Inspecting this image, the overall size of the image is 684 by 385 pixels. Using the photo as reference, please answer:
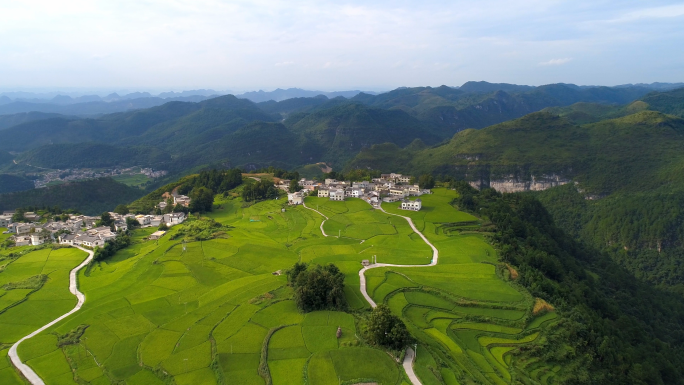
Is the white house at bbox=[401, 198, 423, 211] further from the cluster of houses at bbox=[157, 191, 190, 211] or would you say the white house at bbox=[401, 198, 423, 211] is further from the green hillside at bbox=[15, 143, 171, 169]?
the green hillside at bbox=[15, 143, 171, 169]

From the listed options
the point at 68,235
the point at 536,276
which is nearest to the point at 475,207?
the point at 536,276

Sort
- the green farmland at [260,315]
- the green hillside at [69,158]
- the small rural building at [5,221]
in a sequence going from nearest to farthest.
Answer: the green farmland at [260,315]
the small rural building at [5,221]
the green hillside at [69,158]

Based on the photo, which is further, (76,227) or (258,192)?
(258,192)

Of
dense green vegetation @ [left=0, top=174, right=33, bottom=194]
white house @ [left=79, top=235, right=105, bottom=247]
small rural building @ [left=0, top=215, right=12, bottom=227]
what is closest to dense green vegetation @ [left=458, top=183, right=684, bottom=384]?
white house @ [left=79, top=235, right=105, bottom=247]

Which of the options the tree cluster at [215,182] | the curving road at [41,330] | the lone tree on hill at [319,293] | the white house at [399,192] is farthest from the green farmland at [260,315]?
the tree cluster at [215,182]

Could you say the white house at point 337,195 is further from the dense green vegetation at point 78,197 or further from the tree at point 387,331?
the dense green vegetation at point 78,197

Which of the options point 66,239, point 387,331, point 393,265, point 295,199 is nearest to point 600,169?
point 295,199

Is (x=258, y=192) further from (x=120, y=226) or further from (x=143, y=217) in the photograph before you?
(x=120, y=226)
